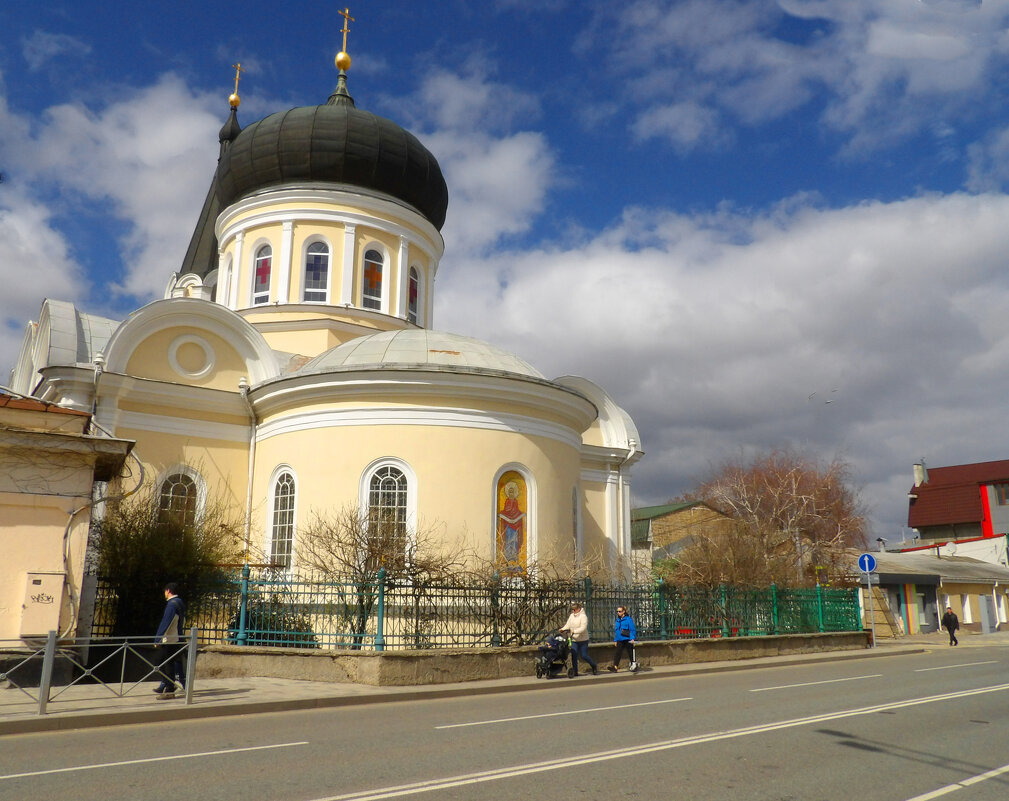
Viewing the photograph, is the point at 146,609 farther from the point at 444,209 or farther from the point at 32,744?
the point at 444,209

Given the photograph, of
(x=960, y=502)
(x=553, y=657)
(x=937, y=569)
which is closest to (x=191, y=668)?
(x=553, y=657)

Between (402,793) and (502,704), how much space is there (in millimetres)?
5057

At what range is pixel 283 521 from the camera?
55.4ft

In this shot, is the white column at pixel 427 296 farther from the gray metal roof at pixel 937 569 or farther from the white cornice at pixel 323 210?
the gray metal roof at pixel 937 569

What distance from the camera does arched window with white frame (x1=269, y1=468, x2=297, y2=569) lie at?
54.6ft

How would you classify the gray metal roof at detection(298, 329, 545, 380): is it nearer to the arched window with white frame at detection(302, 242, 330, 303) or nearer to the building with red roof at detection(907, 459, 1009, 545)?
the arched window with white frame at detection(302, 242, 330, 303)

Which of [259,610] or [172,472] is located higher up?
[172,472]

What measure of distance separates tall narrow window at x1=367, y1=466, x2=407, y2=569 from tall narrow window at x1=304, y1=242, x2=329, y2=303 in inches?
313

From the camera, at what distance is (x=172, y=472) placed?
17281mm

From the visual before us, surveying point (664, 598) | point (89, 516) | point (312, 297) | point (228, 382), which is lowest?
point (664, 598)

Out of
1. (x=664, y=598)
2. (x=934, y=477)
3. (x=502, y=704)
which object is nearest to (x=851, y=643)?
(x=664, y=598)

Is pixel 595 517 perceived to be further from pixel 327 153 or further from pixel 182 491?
pixel 327 153

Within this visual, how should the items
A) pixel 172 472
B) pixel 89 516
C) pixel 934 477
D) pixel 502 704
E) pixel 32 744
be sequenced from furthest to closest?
pixel 934 477, pixel 172 472, pixel 89 516, pixel 502 704, pixel 32 744

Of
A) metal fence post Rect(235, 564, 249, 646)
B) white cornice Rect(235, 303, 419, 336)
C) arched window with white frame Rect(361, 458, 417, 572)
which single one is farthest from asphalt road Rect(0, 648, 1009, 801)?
white cornice Rect(235, 303, 419, 336)
